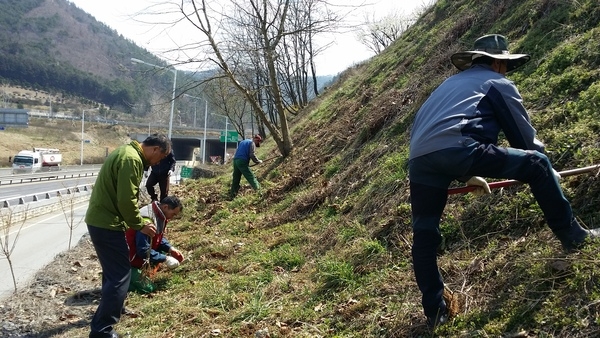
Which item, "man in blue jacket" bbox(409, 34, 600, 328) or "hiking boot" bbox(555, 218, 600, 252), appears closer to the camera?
"man in blue jacket" bbox(409, 34, 600, 328)

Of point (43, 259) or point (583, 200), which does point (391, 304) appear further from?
point (43, 259)

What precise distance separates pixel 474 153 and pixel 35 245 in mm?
14870

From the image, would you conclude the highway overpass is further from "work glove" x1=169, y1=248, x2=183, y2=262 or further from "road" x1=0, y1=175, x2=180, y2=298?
"work glove" x1=169, y1=248, x2=183, y2=262

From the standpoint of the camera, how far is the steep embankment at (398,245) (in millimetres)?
3518

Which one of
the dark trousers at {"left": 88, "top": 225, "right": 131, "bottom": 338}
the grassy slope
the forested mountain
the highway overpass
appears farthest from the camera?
the forested mountain

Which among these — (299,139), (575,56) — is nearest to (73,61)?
(299,139)

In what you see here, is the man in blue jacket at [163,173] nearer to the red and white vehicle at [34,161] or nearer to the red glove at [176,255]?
the red glove at [176,255]

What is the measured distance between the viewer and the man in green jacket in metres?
4.75

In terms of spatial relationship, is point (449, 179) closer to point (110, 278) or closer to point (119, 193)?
point (119, 193)

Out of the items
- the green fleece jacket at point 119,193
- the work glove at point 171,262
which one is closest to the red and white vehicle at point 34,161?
the work glove at point 171,262

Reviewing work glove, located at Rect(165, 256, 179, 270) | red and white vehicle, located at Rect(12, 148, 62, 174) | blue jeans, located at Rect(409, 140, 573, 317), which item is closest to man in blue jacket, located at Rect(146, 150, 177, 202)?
work glove, located at Rect(165, 256, 179, 270)

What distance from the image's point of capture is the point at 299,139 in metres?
16.4

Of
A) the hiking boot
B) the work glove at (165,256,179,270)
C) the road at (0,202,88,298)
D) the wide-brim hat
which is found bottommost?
the road at (0,202,88,298)

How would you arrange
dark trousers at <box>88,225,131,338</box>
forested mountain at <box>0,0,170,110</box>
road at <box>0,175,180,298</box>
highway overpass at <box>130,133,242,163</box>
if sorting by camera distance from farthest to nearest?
forested mountain at <box>0,0,170,110</box>
highway overpass at <box>130,133,242,163</box>
road at <box>0,175,180,298</box>
dark trousers at <box>88,225,131,338</box>
